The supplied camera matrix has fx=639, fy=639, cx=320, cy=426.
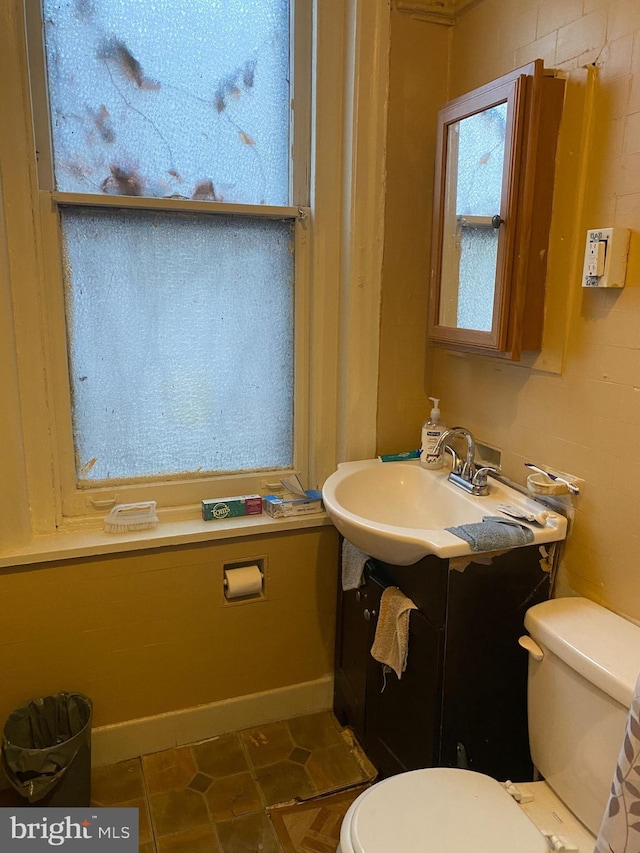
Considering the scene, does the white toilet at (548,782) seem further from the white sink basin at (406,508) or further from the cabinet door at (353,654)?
the cabinet door at (353,654)

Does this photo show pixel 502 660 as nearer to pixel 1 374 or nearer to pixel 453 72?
pixel 1 374

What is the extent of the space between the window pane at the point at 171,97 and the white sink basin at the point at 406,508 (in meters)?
0.88

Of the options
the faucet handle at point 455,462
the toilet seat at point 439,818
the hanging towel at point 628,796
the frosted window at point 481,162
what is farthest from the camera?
the faucet handle at point 455,462

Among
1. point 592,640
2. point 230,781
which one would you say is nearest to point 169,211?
point 592,640

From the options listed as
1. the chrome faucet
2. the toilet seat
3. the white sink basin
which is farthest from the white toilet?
the chrome faucet

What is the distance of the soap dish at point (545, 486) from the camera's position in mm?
1490

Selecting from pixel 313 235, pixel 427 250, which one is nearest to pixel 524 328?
pixel 427 250

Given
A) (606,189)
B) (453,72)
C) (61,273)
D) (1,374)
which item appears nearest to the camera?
(606,189)

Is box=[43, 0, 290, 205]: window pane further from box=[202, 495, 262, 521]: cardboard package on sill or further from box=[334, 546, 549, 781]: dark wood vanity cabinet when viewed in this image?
box=[334, 546, 549, 781]: dark wood vanity cabinet

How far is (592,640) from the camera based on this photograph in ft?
4.13

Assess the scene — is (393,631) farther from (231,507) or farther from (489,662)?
(231,507)

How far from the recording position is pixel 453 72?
1855 mm

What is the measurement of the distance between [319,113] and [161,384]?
0.91 meters

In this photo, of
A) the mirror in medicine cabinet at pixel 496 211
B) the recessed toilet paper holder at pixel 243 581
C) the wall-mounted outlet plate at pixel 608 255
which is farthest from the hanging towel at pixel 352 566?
the wall-mounted outlet plate at pixel 608 255
